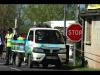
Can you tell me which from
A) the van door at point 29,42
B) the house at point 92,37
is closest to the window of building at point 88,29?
the house at point 92,37

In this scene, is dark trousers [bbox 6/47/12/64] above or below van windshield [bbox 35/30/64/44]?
below

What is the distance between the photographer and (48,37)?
57.4ft

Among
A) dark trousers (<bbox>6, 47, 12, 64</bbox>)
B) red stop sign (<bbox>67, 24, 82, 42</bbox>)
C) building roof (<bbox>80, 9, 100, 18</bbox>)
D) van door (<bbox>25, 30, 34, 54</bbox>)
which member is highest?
building roof (<bbox>80, 9, 100, 18</bbox>)

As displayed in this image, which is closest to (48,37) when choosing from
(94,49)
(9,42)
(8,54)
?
(9,42)

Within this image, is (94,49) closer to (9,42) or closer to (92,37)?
(92,37)

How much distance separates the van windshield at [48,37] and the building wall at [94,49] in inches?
102

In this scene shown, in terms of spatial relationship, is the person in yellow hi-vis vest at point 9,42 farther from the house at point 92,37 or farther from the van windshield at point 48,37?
the house at point 92,37

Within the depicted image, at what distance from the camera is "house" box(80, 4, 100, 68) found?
65.9ft

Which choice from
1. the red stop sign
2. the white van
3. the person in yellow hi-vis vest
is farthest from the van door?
the red stop sign

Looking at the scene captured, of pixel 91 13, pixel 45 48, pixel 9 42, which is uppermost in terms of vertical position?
pixel 91 13

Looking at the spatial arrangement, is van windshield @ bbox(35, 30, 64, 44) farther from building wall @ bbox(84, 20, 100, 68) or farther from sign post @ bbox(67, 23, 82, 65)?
building wall @ bbox(84, 20, 100, 68)

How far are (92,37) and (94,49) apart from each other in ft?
2.77

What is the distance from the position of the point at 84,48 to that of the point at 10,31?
446cm

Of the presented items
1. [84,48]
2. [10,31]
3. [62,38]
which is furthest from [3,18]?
[84,48]
